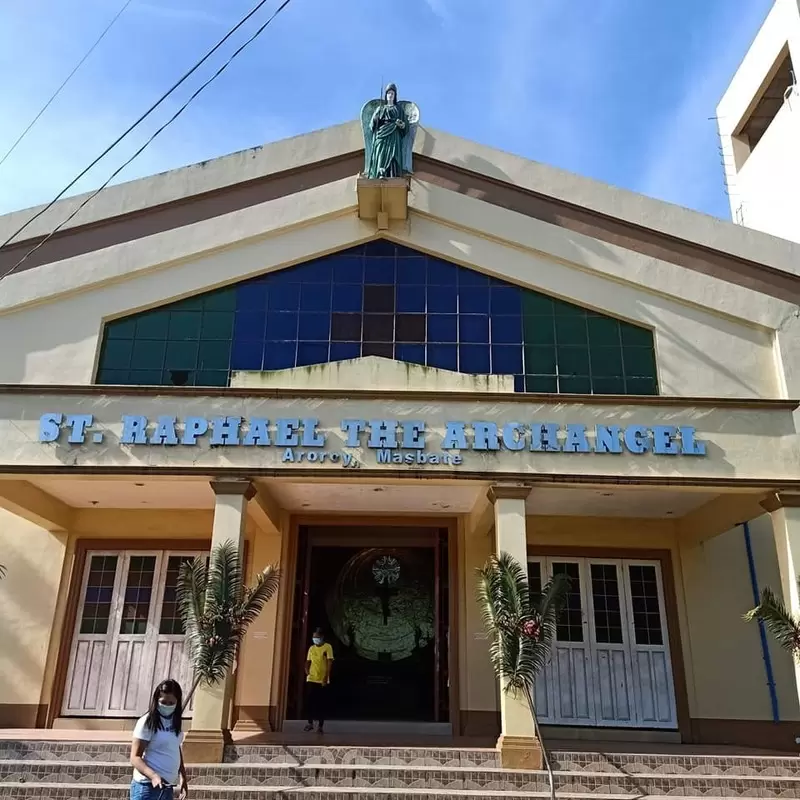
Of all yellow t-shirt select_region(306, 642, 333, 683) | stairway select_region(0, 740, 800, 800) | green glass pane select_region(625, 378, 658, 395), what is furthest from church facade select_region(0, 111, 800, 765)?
stairway select_region(0, 740, 800, 800)

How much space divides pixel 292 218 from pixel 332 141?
1.61 m

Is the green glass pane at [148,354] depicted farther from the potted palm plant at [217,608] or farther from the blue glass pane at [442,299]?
the blue glass pane at [442,299]

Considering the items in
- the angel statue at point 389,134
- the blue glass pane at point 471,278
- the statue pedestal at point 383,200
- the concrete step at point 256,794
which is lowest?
the concrete step at point 256,794

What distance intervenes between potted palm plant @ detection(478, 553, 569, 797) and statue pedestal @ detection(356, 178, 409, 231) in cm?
552

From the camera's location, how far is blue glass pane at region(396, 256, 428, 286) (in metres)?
12.3

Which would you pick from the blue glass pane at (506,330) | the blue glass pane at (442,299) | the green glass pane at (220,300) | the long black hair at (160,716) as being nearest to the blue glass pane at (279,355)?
the green glass pane at (220,300)

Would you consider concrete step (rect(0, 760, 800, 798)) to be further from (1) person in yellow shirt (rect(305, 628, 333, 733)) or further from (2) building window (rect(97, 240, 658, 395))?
(2) building window (rect(97, 240, 658, 395))

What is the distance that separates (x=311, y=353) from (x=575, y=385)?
3.90 metres

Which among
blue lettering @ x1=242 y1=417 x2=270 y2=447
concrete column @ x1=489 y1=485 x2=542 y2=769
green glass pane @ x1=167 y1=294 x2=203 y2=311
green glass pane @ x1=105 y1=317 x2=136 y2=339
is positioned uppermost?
green glass pane @ x1=167 y1=294 x2=203 y2=311

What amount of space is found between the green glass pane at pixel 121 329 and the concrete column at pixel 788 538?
925 centimetres

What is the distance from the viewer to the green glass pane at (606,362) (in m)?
11.6

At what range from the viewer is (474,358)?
11.7 m

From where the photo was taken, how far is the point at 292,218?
12.2m

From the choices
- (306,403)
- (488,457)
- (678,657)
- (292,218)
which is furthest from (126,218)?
(678,657)
